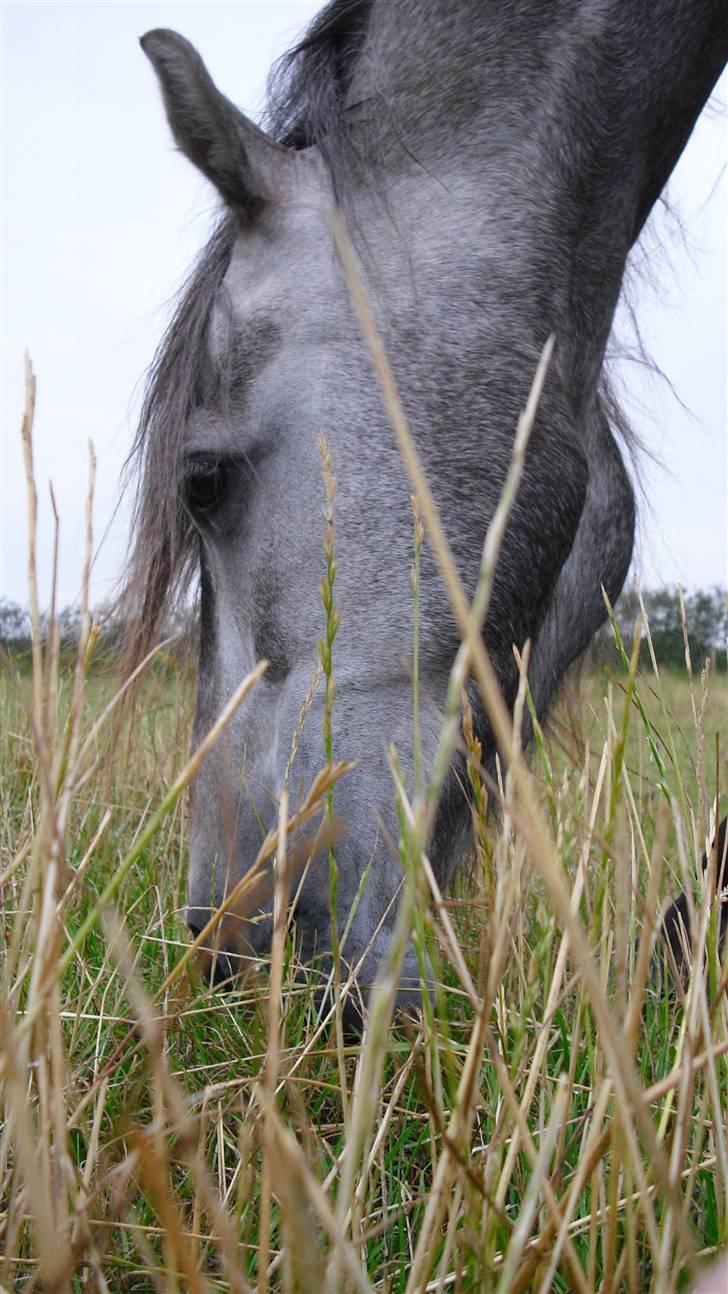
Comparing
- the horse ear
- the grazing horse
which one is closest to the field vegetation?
the grazing horse

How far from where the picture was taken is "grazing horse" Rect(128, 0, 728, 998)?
1.80m

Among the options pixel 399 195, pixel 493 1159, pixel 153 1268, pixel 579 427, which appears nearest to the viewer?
pixel 153 1268

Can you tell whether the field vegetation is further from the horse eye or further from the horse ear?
the horse ear

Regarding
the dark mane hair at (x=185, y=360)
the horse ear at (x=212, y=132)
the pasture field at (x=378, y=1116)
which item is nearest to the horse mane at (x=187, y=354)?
the dark mane hair at (x=185, y=360)

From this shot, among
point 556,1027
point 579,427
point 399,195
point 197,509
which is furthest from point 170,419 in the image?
point 556,1027

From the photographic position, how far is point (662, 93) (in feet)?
6.88

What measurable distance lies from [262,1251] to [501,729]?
0.40 meters

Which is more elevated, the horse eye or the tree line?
the horse eye

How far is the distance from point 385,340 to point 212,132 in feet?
1.75

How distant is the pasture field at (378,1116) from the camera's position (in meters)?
0.54

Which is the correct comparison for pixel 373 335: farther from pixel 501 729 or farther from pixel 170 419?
pixel 170 419

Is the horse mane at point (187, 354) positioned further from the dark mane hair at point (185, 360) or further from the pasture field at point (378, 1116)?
the pasture field at point (378, 1116)

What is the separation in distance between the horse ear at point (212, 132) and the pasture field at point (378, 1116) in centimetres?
116

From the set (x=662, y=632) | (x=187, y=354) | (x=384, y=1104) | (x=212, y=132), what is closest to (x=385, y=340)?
(x=187, y=354)
